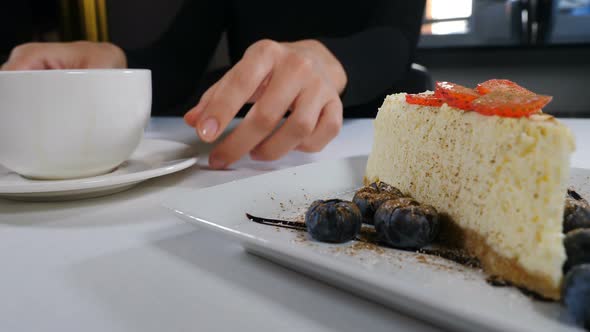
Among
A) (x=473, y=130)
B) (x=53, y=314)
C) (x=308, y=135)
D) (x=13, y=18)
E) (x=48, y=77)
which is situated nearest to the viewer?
(x=53, y=314)

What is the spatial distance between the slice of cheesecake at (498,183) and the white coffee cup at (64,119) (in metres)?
0.44

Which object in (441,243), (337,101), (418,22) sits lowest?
(441,243)

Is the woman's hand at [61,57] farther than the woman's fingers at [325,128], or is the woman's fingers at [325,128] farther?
the woman's hand at [61,57]

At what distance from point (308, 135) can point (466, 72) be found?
302 centimetres

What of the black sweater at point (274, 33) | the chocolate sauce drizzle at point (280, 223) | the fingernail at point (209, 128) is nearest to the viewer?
the chocolate sauce drizzle at point (280, 223)

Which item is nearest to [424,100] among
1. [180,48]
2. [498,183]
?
[498,183]

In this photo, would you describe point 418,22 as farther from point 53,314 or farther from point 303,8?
point 53,314

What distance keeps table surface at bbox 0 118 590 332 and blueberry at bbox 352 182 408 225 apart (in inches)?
7.4

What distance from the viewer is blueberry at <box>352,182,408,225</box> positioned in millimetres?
627

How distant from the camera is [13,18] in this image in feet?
8.14

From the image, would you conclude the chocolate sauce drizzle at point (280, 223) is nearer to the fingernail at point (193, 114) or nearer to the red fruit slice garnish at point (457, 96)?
the red fruit slice garnish at point (457, 96)

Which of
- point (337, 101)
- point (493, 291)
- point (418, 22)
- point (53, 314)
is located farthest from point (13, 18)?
point (493, 291)

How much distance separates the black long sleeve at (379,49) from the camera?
1.41 metres

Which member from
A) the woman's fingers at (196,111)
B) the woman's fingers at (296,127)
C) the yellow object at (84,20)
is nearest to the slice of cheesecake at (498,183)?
the woman's fingers at (296,127)
